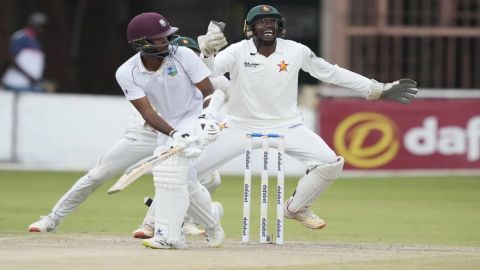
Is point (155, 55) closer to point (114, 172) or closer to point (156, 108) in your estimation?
point (156, 108)

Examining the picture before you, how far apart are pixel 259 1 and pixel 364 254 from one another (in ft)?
36.4

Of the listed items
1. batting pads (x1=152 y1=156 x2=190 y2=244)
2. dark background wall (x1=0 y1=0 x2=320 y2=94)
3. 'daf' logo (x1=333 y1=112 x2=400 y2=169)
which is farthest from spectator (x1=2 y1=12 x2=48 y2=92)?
batting pads (x1=152 y1=156 x2=190 y2=244)

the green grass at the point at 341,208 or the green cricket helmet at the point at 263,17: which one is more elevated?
the green cricket helmet at the point at 263,17

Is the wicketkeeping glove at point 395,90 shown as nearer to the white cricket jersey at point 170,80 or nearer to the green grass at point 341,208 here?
the green grass at point 341,208

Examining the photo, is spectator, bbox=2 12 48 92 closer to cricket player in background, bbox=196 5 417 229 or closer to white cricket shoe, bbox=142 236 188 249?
cricket player in background, bbox=196 5 417 229

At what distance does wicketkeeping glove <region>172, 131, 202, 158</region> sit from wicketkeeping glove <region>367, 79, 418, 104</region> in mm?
1846

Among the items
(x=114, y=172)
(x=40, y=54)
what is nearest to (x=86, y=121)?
(x=40, y=54)

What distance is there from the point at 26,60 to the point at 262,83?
882 centimetres

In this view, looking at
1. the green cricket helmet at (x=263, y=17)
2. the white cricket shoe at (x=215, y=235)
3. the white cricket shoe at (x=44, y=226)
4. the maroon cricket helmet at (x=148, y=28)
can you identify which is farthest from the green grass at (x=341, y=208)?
the maroon cricket helmet at (x=148, y=28)

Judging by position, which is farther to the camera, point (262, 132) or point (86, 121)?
point (86, 121)

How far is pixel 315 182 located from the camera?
9.50 meters

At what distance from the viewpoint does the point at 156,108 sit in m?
9.12

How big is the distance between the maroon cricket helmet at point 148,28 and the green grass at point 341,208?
218cm

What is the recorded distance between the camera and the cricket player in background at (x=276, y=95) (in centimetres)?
948
